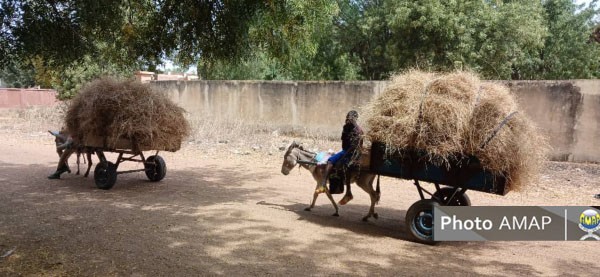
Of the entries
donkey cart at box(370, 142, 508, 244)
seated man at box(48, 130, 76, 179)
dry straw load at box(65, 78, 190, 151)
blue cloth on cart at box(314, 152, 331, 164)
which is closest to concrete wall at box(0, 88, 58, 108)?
seated man at box(48, 130, 76, 179)

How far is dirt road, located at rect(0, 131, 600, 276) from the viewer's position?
5.20 metres

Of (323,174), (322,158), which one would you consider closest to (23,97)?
(322,158)

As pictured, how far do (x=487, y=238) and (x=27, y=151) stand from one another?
45.9 feet

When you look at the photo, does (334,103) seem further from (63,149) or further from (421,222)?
(421,222)

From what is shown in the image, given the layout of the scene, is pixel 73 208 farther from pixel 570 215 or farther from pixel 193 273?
pixel 570 215

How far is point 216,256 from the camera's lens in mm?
5484

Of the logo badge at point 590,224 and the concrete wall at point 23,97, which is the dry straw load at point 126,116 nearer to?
the logo badge at point 590,224

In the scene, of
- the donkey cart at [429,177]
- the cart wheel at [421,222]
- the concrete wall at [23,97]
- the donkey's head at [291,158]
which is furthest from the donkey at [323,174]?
the concrete wall at [23,97]

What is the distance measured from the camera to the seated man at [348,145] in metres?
6.78

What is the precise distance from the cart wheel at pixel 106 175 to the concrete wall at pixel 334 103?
18.9ft

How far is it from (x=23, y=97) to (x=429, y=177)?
1559 inches

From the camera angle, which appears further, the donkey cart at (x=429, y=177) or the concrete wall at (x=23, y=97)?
the concrete wall at (x=23, y=97)

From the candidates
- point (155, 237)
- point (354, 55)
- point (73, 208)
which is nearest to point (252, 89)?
point (354, 55)

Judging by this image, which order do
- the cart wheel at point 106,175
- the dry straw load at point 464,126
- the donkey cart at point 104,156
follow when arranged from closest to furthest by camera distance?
the dry straw load at point 464,126, the donkey cart at point 104,156, the cart wheel at point 106,175
